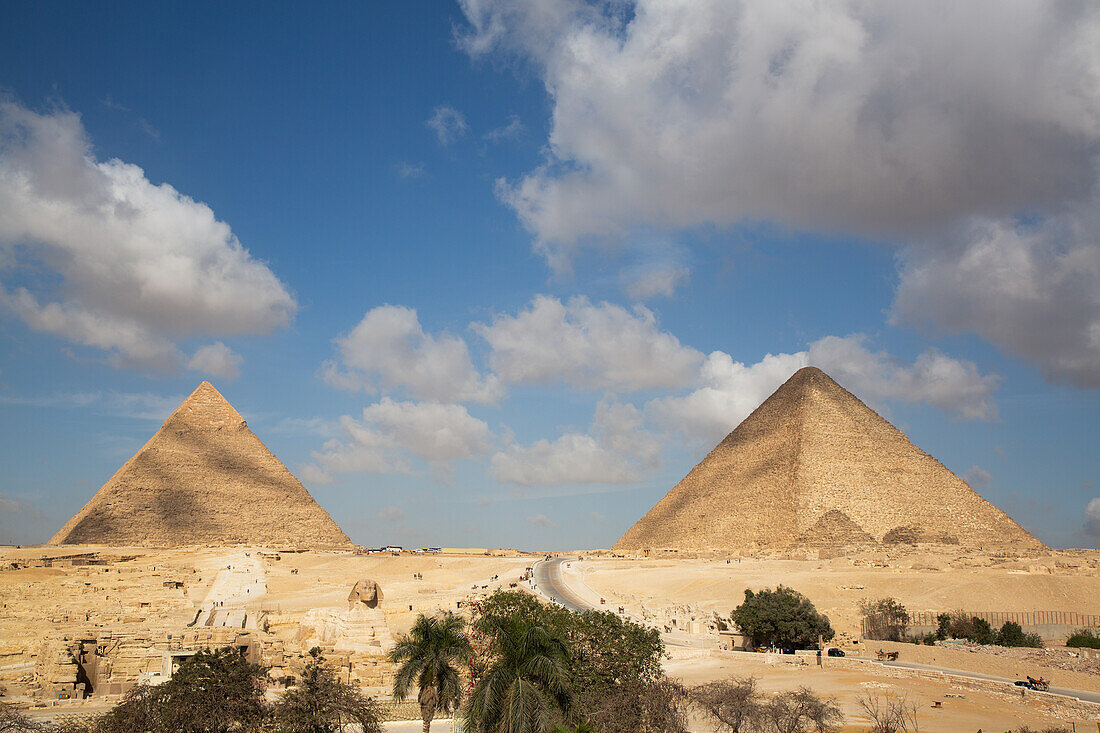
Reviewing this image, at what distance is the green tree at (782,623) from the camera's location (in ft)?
99.8

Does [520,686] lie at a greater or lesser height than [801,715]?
greater

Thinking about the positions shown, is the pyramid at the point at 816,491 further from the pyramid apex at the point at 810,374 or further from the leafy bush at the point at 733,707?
the leafy bush at the point at 733,707

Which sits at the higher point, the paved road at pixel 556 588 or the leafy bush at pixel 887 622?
the paved road at pixel 556 588

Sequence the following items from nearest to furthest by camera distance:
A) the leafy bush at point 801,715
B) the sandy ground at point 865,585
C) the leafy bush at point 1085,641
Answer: the leafy bush at point 801,715
the leafy bush at point 1085,641
the sandy ground at point 865,585

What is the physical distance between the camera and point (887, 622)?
35.1m

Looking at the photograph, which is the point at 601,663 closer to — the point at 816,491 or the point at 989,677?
the point at 989,677

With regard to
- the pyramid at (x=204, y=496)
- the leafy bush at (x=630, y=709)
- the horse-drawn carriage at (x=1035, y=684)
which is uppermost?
the pyramid at (x=204, y=496)

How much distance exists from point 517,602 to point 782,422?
11511cm

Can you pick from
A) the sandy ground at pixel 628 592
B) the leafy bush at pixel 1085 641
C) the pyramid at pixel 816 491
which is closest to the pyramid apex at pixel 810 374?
the pyramid at pixel 816 491

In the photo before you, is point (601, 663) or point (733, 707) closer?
point (601, 663)

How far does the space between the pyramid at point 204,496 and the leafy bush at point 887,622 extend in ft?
243

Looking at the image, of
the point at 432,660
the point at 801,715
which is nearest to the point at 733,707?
the point at 801,715

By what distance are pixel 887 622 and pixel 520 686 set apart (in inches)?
1146

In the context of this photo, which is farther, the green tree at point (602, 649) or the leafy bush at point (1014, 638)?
the leafy bush at point (1014, 638)
